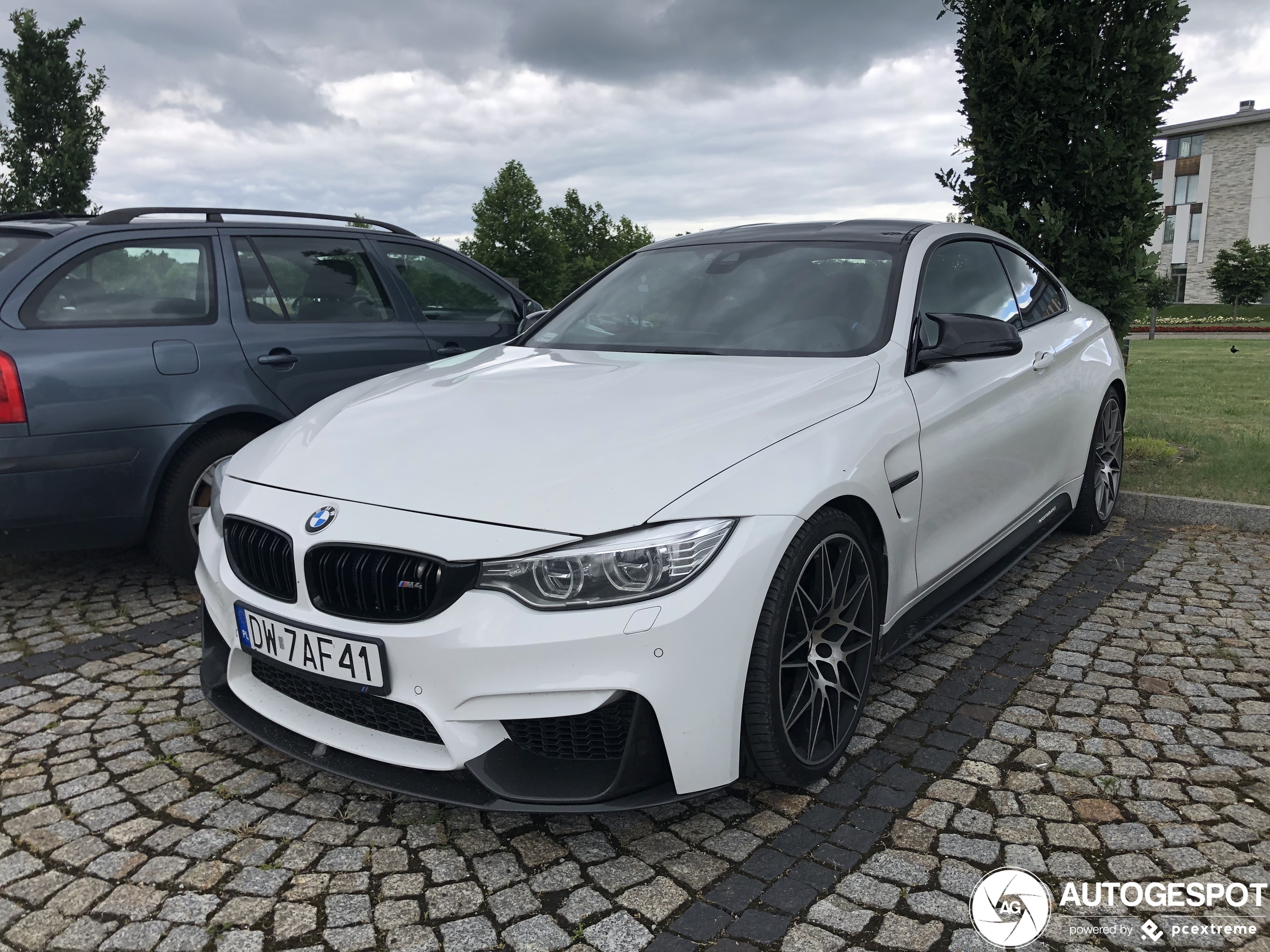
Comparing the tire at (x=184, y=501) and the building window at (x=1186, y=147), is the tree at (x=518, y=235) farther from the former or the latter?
the tire at (x=184, y=501)

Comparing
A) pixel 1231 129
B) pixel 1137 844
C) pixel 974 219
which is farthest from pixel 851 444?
pixel 1231 129

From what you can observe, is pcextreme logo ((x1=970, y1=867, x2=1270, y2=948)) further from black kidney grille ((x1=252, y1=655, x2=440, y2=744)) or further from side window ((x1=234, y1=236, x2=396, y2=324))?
side window ((x1=234, y1=236, x2=396, y2=324))

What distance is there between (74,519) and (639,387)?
8.33 feet

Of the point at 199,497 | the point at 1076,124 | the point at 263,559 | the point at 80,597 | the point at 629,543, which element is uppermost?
the point at 1076,124

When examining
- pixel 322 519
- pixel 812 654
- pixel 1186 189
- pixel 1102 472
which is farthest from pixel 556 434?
pixel 1186 189

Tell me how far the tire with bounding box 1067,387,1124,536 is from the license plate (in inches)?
156

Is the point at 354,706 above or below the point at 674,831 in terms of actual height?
above

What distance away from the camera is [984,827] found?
2.57 m

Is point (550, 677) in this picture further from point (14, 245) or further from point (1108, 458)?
point (1108, 458)

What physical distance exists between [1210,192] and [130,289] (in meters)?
69.5

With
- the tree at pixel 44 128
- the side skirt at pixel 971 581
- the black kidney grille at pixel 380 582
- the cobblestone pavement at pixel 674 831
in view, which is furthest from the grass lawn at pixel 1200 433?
the tree at pixel 44 128

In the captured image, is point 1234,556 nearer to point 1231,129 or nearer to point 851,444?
point 851,444

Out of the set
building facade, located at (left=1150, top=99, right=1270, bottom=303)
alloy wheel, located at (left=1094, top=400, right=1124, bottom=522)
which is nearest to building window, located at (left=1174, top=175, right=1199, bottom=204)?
building facade, located at (left=1150, top=99, right=1270, bottom=303)

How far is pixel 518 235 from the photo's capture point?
158 feet
